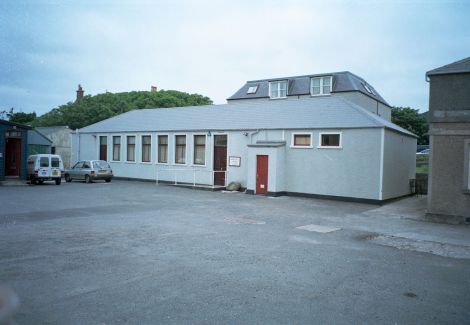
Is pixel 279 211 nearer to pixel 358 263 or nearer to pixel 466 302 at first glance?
pixel 358 263

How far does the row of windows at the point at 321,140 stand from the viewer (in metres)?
19.8

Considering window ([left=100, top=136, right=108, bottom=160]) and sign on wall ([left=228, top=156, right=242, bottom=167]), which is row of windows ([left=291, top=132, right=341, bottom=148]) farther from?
window ([left=100, top=136, right=108, bottom=160])

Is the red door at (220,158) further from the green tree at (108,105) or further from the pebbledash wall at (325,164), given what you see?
the green tree at (108,105)

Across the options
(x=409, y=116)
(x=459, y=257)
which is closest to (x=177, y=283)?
(x=459, y=257)

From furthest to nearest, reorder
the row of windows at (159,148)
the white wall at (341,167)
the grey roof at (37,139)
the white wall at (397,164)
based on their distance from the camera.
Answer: the grey roof at (37,139) → the row of windows at (159,148) → the white wall at (397,164) → the white wall at (341,167)

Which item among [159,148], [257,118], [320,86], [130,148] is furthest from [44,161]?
[320,86]

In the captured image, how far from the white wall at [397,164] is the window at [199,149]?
11888 millimetres

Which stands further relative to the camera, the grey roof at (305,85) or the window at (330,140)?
the grey roof at (305,85)

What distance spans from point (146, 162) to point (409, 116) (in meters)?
35.7

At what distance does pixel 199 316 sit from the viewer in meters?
4.77

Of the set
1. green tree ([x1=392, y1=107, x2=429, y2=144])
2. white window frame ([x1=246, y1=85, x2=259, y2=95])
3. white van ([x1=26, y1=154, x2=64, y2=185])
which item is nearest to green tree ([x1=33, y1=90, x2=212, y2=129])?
white window frame ([x1=246, y1=85, x2=259, y2=95])

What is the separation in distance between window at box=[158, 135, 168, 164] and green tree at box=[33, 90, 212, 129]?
3079 centimetres

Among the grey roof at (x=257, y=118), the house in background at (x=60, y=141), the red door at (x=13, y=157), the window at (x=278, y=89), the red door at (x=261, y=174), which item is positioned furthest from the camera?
the house in background at (x=60, y=141)

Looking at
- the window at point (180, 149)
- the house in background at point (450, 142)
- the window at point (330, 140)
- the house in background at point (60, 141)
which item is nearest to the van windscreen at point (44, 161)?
the window at point (180, 149)
